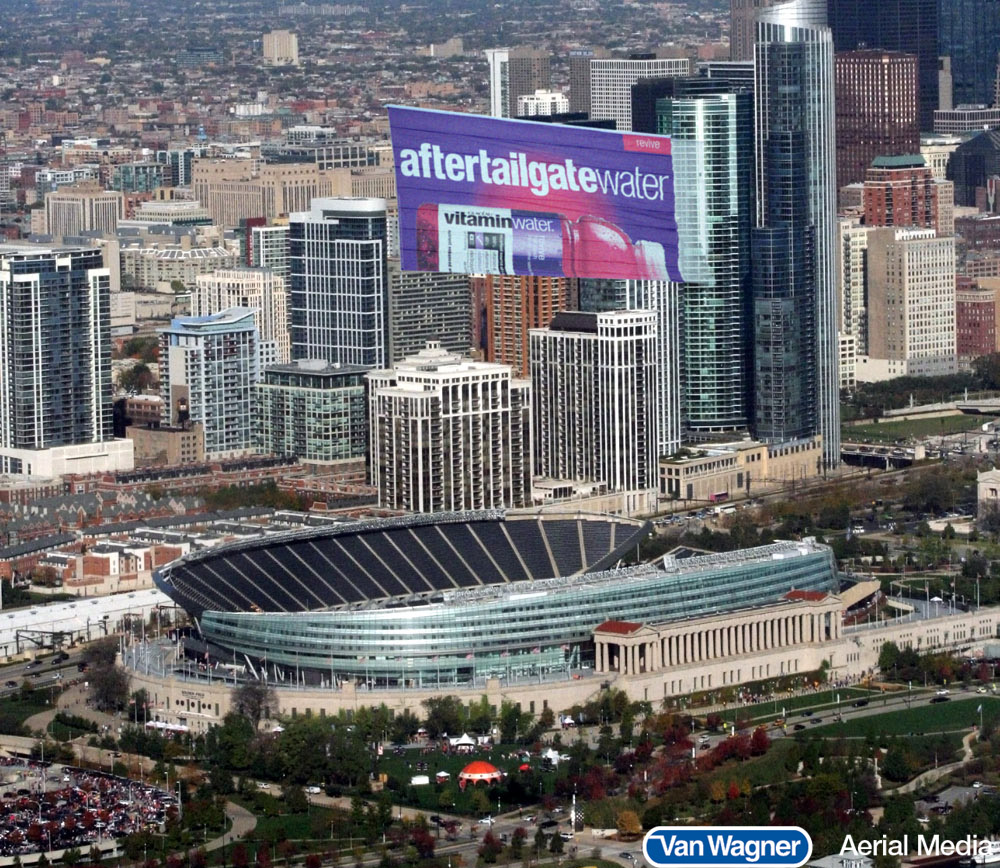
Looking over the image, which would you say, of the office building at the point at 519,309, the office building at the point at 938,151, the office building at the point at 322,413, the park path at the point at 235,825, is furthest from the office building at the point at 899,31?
the park path at the point at 235,825

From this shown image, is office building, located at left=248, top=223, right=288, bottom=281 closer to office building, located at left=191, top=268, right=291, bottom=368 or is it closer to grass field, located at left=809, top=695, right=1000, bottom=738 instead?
office building, located at left=191, top=268, right=291, bottom=368

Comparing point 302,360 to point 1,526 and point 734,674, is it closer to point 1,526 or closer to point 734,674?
point 1,526

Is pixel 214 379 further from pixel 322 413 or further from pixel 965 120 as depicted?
pixel 965 120

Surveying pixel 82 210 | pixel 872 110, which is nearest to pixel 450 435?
pixel 872 110

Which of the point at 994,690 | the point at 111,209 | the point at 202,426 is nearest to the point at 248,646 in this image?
the point at 994,690

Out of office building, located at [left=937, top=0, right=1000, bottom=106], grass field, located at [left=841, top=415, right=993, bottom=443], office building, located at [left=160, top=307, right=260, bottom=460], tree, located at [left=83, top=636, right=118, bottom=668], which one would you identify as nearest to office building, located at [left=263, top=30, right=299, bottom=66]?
office building, located at [left=937, top=0, right=1000, bottom=106]

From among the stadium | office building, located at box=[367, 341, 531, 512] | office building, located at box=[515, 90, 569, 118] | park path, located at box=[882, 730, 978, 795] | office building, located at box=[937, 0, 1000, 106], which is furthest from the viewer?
office building, located at box=[937, 0, 1000, 106]

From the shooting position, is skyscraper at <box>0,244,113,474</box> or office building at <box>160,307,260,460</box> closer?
skyscraper at <box>0,244,113,474</box>

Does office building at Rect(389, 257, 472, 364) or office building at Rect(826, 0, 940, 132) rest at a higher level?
office building at Rect(826, 0, 940, 132)
